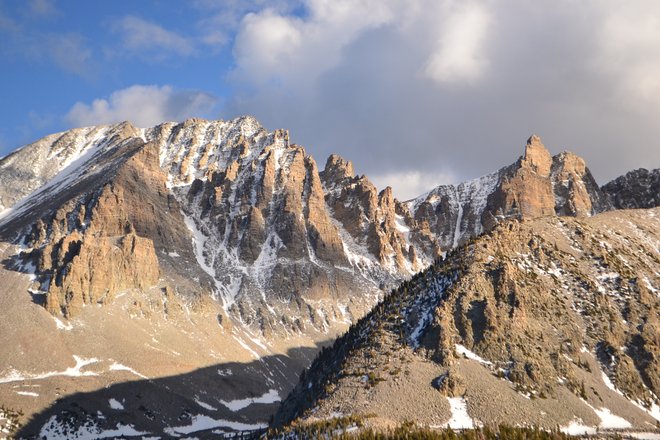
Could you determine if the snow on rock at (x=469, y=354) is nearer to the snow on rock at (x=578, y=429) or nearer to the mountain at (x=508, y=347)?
the mountain at (x=508, y=347)

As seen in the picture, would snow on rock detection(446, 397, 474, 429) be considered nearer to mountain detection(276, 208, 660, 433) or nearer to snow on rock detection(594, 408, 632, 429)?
mountain detection(276, 208, 660, 433)

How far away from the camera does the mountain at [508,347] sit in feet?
380

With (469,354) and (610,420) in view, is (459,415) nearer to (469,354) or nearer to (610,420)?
(469,354)

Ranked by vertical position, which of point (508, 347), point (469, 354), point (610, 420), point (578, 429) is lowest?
point (578, 429)

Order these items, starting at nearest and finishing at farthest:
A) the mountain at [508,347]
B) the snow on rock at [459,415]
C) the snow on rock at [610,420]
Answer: the snow on rock at [459,415] < the snow on rock at [610,420] < the mountain at [508,347]

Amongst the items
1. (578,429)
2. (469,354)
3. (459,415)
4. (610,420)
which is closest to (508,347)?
(469,354)

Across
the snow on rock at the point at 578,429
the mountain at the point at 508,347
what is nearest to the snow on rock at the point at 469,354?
the mountain at the point at 508,347

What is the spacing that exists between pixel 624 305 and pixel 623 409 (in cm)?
3208

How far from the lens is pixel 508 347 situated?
128875mm

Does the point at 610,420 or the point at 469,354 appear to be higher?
the point at 469,354

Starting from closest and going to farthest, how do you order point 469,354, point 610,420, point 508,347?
point 610,420
point 469,354
point 508,347

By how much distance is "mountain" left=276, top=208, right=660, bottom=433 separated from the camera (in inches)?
4555

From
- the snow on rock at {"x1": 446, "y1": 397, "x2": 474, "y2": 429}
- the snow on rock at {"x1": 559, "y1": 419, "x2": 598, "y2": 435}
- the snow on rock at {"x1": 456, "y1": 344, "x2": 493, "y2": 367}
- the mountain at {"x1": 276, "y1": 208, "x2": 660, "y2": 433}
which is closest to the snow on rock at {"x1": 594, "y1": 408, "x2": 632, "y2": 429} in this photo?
the mountain at {"x1": 276, "y1": 208, "x2": 660, "y2": 433}

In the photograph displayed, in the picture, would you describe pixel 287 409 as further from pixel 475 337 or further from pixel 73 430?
pixel 73 430
